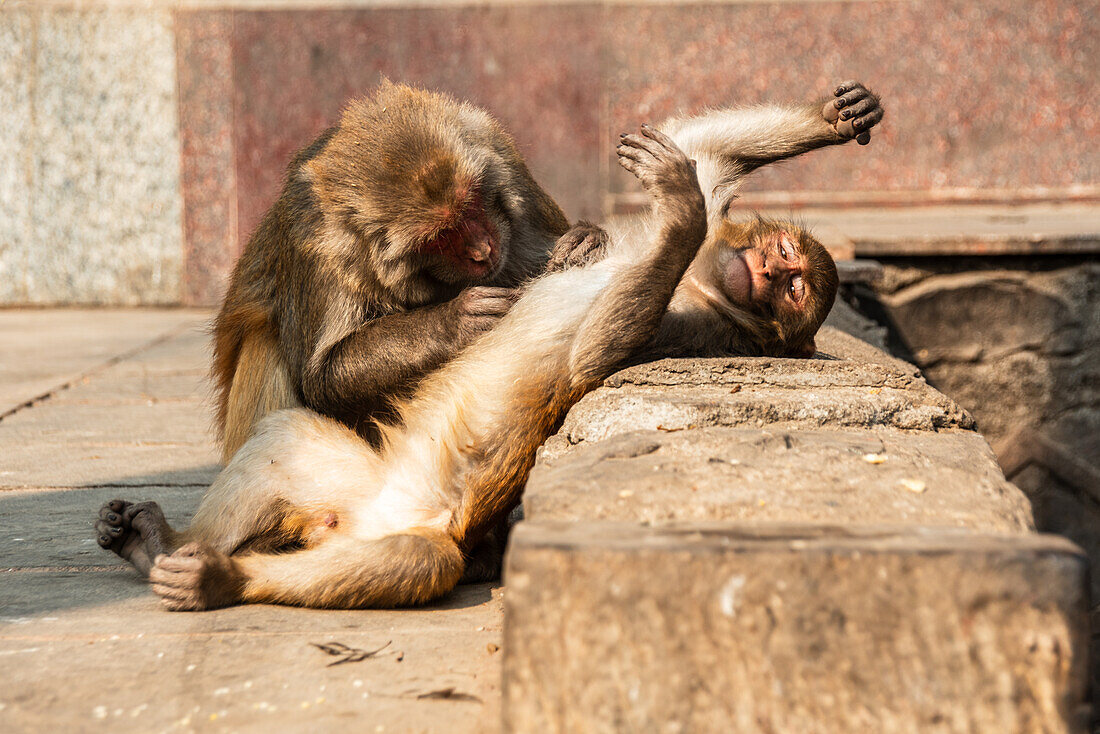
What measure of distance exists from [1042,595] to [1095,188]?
624 cm

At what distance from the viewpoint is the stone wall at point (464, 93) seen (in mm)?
7023

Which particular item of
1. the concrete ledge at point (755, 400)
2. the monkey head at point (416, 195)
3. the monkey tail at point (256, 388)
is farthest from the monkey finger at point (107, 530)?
the concrete ledge at point (755, 400)

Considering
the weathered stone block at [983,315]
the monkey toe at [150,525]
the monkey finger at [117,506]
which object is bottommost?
the monkey toe at [150,525]

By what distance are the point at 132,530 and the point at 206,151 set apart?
200 inches

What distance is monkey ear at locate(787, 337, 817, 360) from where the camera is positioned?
3.04 m

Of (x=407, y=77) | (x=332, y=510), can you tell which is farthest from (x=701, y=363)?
(x=407, y=77)

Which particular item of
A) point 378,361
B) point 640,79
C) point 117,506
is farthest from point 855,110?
point 640,79

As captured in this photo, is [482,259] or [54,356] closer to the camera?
[482,259]

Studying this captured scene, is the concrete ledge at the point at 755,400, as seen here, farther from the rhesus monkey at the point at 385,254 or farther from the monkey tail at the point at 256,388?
the monkey tail at the point at 256,388

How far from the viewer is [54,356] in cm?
607

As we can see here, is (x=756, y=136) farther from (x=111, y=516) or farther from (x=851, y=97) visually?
(x=111, y=516)

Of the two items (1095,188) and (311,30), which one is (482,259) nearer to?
(311,30)

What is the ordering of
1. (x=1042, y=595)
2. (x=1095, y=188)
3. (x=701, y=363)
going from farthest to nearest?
(x=1095, y=188) → (x=701, y=363) → (x=1042, y=595)

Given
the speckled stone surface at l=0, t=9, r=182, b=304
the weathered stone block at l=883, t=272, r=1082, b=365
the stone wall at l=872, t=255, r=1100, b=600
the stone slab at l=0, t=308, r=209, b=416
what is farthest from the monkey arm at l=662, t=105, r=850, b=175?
the speckled stone surface at l=0, t=9, r=182, b=304
